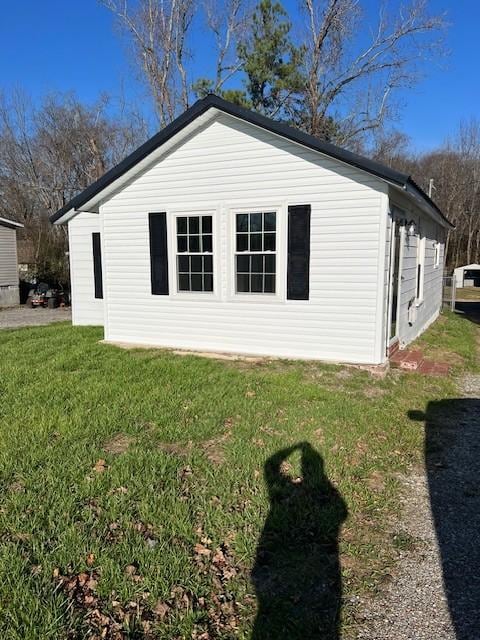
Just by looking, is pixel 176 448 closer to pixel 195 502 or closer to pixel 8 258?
pixel 195 502

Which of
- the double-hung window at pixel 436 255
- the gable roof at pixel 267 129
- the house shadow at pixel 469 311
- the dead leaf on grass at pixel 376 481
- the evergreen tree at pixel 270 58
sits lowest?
the house shadow at pixel 469 311

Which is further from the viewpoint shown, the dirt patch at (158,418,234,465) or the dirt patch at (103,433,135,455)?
the dirt patch at (103,433,135,455)

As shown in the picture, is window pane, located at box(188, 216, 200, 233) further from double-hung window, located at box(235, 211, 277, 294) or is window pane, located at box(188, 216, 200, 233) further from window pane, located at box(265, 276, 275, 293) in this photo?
window pane, located at box(265, 276, 275, 293)

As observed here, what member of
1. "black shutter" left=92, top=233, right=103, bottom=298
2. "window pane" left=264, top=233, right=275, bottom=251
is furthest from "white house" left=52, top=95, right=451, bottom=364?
"black shutter" left=92, top=233, right=103, bottom=298

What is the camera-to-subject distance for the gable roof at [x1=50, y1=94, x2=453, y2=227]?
6.17 m

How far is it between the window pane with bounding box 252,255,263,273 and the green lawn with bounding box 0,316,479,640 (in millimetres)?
2220

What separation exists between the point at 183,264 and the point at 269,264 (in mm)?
1668

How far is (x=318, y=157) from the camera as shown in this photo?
6.78 metres

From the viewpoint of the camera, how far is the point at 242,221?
7.48m

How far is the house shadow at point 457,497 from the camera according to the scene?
90.0 inches

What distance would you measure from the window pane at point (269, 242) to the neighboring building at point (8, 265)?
1697cm

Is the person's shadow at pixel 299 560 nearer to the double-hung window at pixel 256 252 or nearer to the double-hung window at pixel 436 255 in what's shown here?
the double-hung window at pixel 256 252

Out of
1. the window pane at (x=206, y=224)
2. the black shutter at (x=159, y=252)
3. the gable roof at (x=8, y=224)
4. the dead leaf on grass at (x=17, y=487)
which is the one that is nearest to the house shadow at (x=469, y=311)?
the window pane at (x=206, y=224)

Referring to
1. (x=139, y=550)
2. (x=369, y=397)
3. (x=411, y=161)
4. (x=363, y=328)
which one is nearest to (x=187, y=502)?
(x=139, y=550)
